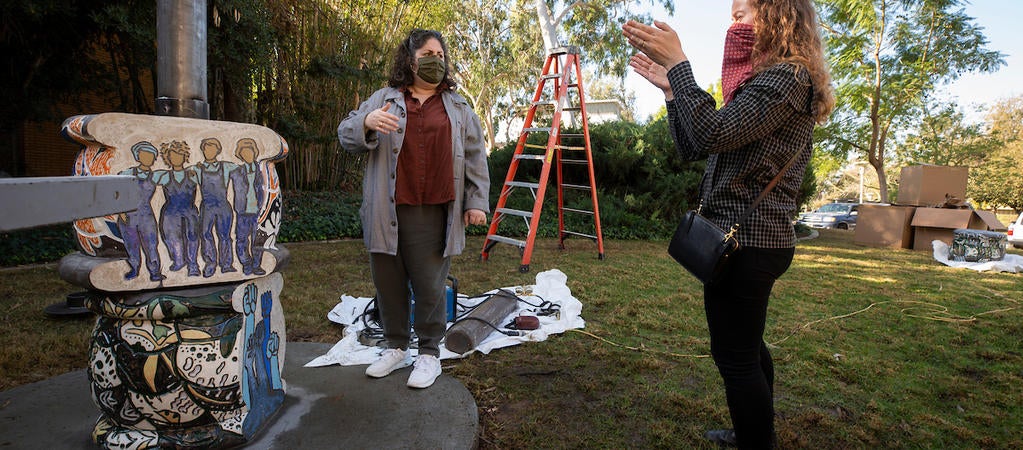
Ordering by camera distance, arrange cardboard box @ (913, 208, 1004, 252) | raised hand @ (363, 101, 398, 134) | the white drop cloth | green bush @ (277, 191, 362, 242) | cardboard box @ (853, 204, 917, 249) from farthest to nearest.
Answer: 1. cardboard box @ (853, 204, 917, 249)
2. cardboard box @ (913, 208, 1004, 252)
3. green bush @ (277, 191, 362, 242)
4. the white drop cloth
5. raised hand @ (363, 101, 398, 134)

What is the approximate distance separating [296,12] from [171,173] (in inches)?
307

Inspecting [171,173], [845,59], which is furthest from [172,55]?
[845,59]

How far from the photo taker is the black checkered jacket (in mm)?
1450

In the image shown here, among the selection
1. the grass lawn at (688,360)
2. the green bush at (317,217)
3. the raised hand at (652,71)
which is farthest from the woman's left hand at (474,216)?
the green bush at (317,217)

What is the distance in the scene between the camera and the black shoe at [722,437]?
2.02 metres

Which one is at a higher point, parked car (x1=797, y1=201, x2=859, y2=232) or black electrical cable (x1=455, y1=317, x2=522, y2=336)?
parked car (x1=797, y1=201, x2=859, y2=232)

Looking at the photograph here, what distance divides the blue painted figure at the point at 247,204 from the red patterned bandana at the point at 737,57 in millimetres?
1585

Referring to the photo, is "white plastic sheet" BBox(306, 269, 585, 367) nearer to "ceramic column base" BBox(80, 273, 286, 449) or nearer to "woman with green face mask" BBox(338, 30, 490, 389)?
"woman with green face mask" BBox(338, 30, 490, 389)

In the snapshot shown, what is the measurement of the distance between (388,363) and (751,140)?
1.86 meters

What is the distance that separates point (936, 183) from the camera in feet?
28.2

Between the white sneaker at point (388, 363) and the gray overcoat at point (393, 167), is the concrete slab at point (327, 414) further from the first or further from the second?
the gray overcoat at point (393, 167)

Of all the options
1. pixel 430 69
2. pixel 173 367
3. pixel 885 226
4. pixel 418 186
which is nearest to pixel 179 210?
pixel 173 367

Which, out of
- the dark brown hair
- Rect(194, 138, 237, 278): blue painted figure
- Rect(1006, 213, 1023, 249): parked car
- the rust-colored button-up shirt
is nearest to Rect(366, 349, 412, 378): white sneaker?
the rust-colored button-up shirt

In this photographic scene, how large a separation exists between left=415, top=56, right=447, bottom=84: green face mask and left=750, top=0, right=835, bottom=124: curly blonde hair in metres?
1.30
